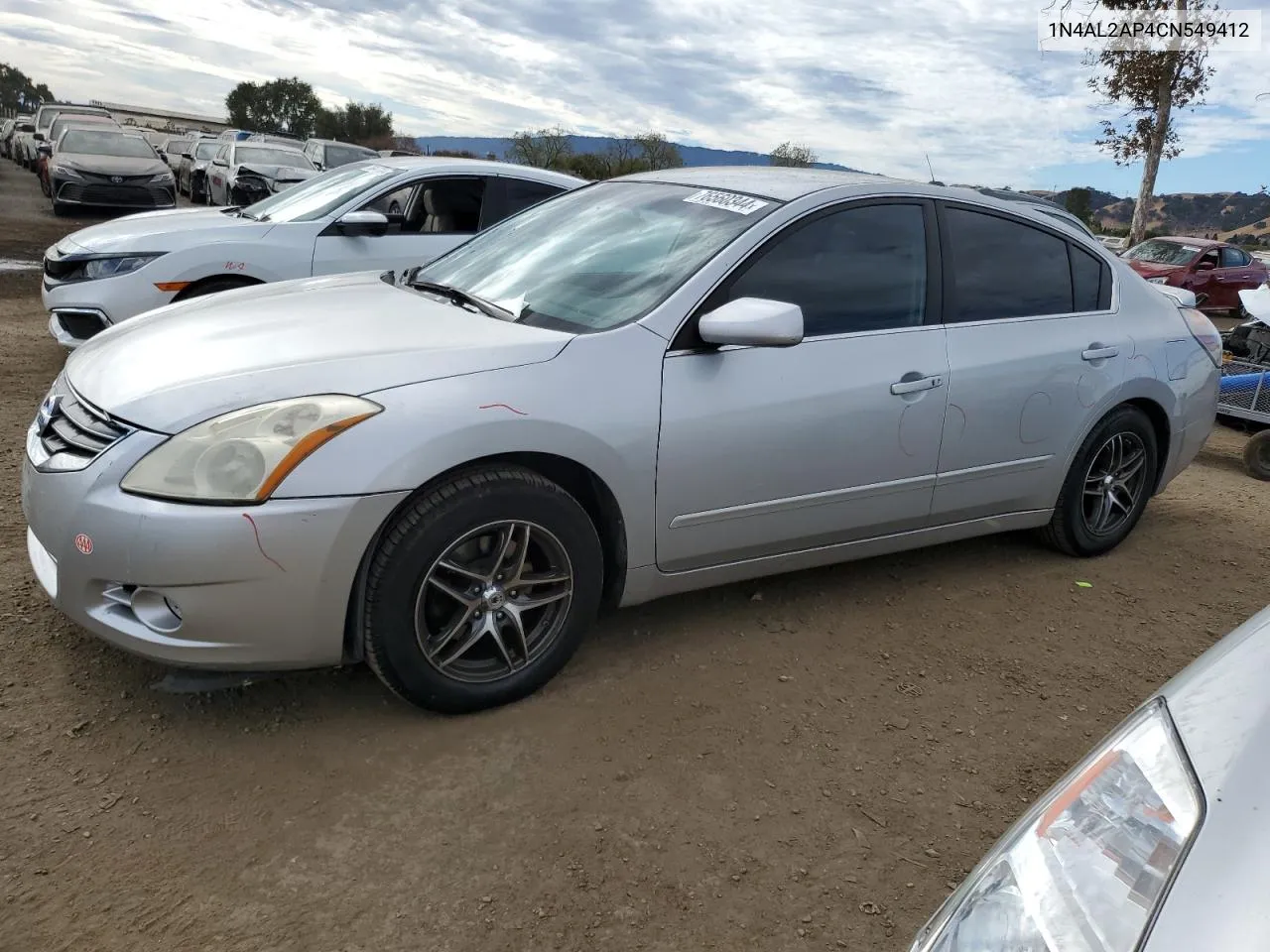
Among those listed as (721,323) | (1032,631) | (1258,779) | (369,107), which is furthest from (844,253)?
(369,107)

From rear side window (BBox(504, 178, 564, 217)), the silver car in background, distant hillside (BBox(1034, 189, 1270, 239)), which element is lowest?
the silver car in background

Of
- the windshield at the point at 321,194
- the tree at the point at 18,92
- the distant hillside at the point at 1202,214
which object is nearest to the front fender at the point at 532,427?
the windshield at the point at 321,194

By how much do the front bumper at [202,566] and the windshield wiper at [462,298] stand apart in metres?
0.91

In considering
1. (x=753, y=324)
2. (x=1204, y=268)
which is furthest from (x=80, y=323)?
(x=1204, y=268)

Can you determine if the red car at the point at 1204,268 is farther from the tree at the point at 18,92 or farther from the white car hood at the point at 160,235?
the tree at the point at 18,92

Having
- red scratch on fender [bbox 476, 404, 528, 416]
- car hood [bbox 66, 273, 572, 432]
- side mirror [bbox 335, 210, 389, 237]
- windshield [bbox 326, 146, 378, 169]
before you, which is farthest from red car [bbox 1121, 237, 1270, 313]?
red scratch on fender [bbox 476, 404, 528, 416]

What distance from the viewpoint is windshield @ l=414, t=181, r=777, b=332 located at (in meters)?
3.22

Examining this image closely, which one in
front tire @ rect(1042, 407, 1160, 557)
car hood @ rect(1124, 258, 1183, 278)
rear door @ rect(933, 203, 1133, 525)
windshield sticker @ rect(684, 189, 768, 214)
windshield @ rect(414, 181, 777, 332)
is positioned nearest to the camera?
windshield @ rect(414, 181, 777, 332)

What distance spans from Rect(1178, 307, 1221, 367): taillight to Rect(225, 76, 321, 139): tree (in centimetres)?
6178

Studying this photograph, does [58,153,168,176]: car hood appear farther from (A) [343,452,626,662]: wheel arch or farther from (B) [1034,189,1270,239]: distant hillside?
(B) [1034,189,1270,239]: distant hillside

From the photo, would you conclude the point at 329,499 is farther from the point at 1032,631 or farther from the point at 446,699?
the point at 1032,631

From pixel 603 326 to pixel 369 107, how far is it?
59274 mm

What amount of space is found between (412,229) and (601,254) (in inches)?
140

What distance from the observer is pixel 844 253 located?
3545 mm
